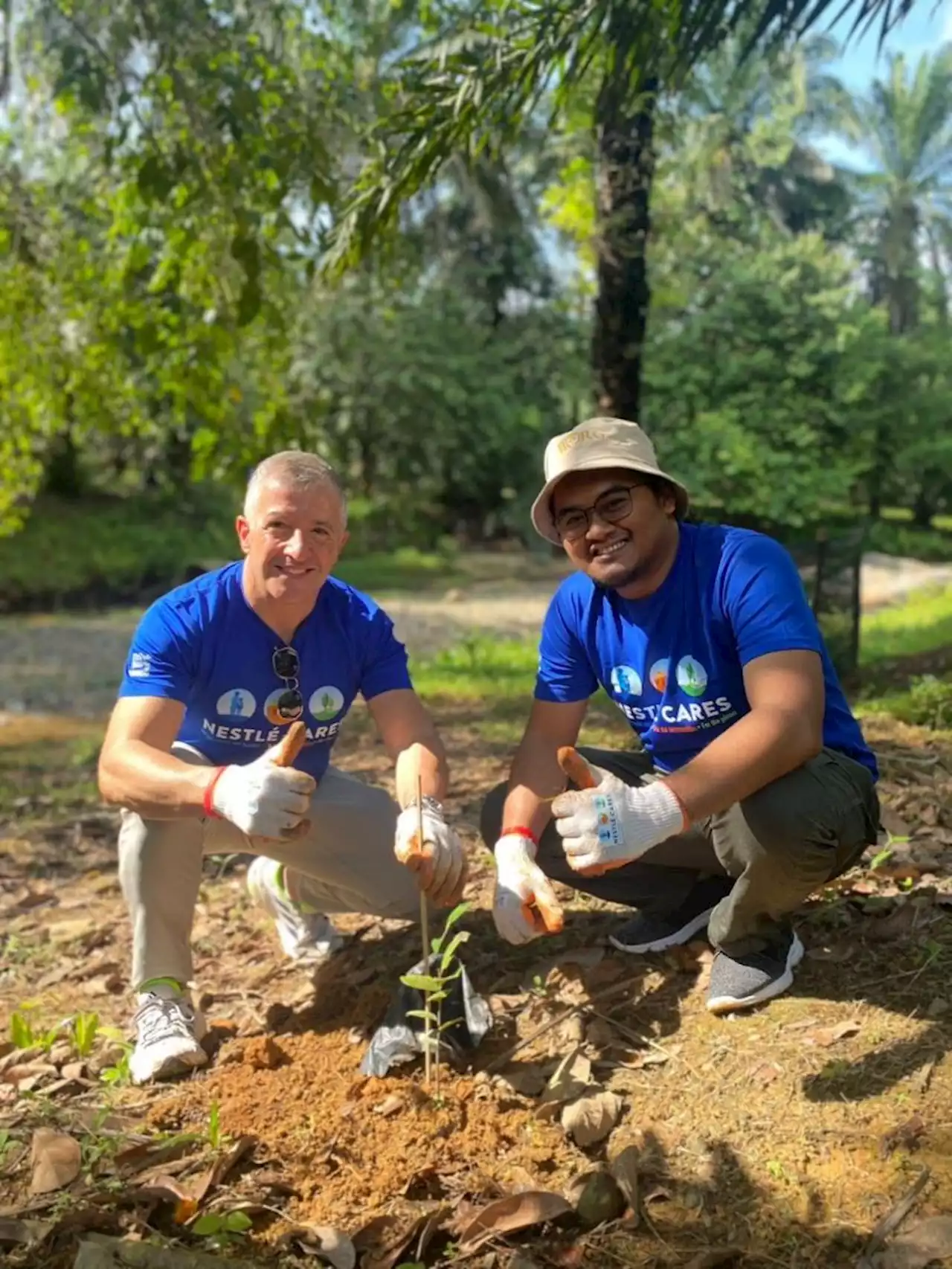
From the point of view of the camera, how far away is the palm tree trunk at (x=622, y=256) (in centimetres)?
561

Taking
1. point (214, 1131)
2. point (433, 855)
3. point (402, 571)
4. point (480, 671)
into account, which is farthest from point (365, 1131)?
point (402, 571)

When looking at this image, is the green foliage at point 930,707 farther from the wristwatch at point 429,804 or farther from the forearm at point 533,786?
the wristwatch at point 429,804

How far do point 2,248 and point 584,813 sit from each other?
6.27 m

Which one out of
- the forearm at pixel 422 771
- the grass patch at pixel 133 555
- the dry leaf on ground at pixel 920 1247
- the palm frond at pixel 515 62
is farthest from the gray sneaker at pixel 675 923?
the grass patch at pixel 133 555

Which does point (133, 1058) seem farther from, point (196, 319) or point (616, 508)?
point (196, 319)

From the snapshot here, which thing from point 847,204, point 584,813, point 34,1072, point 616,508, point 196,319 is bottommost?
point 34,1072

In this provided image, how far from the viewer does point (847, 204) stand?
1323 inches

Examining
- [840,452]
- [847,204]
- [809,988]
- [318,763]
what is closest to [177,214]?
[318,763]

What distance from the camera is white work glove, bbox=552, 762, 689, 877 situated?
2.22 metres

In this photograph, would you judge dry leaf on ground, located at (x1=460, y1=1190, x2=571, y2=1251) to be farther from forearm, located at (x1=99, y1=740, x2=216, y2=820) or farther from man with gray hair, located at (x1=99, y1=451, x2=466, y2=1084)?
forearm, located at (x1=99, y1=740, x2=216, y2=820)

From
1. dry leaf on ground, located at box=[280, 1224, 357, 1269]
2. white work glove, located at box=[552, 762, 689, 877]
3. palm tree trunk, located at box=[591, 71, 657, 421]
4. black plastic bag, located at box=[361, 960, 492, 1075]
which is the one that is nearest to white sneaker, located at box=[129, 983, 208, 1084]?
black plastic bag, located at box=[361, 960, 492, 1075]

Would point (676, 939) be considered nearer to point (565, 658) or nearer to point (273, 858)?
point (565, 658)

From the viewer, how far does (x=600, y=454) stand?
8.36 feet

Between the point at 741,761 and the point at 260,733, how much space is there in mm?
1174
